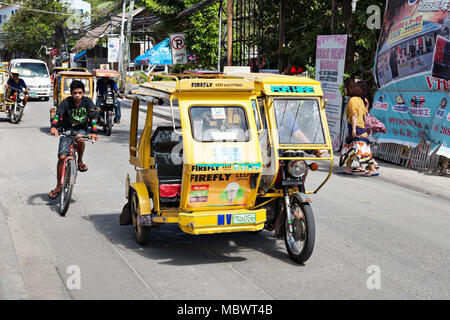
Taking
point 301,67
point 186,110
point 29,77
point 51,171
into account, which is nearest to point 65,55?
point 29,77

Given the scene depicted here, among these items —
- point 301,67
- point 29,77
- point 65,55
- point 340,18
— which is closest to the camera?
point 340,18

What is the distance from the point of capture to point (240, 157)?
6.20m

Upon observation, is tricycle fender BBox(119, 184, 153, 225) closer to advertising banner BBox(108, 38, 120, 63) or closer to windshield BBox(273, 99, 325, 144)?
windshield BBox(273, 99, 325, 144)

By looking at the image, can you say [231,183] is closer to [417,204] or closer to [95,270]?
[95,270]

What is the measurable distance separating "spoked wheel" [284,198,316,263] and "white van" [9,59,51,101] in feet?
90.8

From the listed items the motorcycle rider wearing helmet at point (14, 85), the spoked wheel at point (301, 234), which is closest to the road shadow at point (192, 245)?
the spoked wheel at point (301, 234)

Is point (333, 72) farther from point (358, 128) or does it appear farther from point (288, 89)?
point (288, 89)

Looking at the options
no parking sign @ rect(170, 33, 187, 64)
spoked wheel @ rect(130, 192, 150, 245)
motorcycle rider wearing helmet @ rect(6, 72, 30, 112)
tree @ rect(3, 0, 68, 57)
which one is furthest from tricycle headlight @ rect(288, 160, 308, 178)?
tree @ rect(3, 0, 68, 57)

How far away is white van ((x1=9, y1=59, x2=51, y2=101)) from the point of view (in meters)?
31.7

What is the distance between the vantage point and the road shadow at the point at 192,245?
644 centimetres

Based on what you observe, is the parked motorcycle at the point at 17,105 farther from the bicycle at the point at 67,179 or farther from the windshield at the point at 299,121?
the windshield at the point at 299,121

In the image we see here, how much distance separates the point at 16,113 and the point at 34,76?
11.8 m

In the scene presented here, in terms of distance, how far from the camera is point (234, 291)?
5410mm
